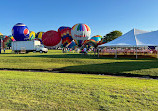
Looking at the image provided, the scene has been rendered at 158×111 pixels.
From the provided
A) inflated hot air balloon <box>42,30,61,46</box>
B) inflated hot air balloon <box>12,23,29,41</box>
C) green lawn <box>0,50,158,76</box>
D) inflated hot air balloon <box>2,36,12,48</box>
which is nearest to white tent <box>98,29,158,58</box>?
green lawn <box>0,50,158,76</box>

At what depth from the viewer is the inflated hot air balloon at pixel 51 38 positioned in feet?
201

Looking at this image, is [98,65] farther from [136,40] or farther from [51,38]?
[51,38]

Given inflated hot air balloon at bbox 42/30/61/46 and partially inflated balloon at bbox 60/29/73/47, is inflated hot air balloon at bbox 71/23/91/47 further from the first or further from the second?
inflated hot air balloon at bbox 42/30/61/46

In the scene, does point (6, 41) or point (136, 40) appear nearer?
point (136, 40)

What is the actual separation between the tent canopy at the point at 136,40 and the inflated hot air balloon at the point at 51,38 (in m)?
40.9

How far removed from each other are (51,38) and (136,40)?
44647 millimetres

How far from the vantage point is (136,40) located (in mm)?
22375

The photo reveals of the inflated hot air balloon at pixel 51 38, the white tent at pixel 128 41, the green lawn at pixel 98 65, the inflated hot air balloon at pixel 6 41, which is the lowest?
the green lawn at pixel 98 65

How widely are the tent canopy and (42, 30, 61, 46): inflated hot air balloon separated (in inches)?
1609

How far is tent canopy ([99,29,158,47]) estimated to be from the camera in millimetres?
21406

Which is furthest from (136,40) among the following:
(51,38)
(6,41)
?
(6,41)

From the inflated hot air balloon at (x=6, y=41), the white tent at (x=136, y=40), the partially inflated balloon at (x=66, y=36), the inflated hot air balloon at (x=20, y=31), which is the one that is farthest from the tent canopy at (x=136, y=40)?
the inflated hot air balloon at (x=6, y=41)

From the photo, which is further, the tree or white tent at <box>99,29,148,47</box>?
the tree

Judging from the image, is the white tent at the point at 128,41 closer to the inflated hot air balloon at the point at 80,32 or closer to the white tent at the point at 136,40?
the white tent at the point at 136,40
